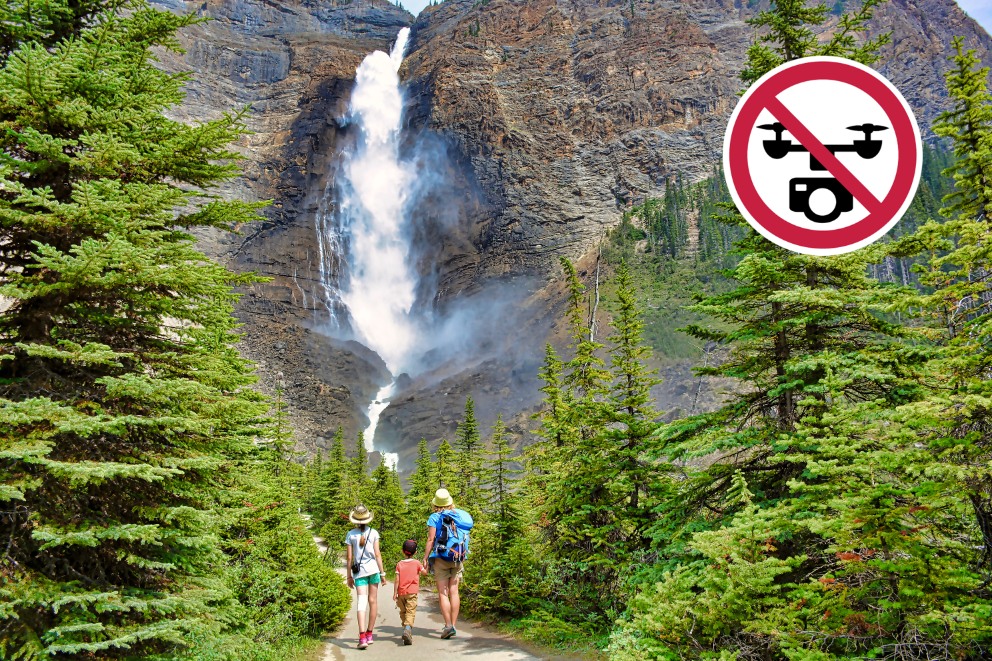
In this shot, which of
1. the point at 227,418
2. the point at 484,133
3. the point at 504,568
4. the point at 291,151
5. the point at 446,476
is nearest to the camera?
the point at 227,418

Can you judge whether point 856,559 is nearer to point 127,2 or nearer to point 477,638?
point 477,638

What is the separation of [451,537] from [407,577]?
3.04 ft

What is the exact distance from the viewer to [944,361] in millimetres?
4516

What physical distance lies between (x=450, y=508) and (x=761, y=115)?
24.5ft

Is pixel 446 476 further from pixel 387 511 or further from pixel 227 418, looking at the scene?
pixel 227 418

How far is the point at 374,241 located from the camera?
116938 mm

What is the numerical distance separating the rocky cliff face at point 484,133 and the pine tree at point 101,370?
240 feet

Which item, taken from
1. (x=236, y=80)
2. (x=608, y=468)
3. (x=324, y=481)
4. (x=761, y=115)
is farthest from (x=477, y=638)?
(x=236, y=80)

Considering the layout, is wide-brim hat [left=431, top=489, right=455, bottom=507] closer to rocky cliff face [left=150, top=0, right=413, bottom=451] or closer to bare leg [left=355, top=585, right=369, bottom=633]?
bare leg [left=355, top=585, right=369, bottom=633]

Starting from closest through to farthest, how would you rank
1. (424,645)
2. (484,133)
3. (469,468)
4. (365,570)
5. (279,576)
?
(424,645) → (365,570) → (279,576) → (469,468) → (484,133)

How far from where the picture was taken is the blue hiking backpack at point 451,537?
30.3 ft

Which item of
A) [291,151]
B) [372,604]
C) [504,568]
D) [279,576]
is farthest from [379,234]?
[372,604]

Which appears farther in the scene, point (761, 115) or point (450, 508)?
point (450, 508)

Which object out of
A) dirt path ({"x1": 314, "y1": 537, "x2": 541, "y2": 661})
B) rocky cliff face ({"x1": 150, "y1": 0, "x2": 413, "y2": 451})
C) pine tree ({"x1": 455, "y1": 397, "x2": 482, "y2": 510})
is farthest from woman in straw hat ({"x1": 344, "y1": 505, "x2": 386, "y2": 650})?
rocky cliff face ({"x1": 150, "y1": 0, "x2": 413, "y2": 451})
